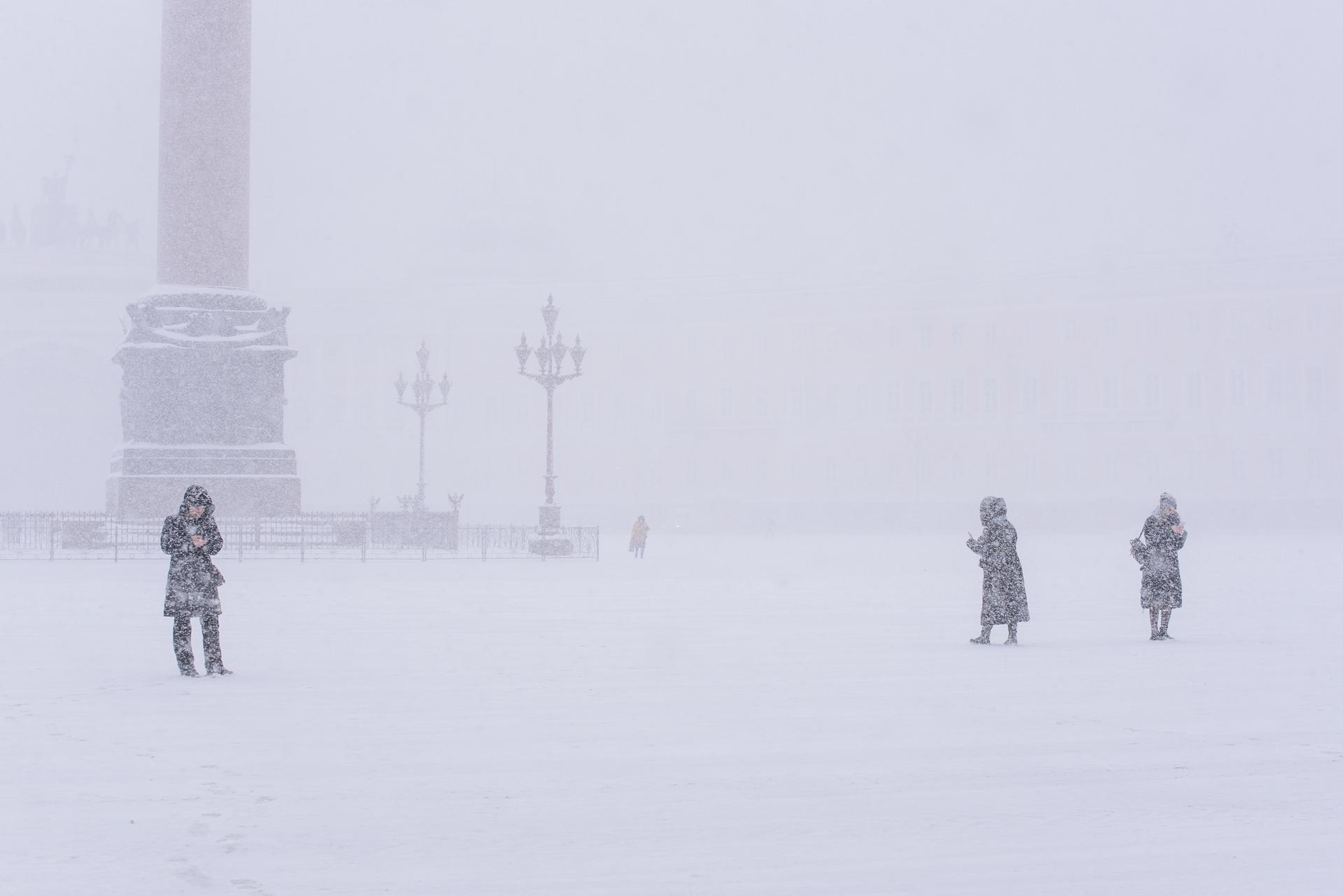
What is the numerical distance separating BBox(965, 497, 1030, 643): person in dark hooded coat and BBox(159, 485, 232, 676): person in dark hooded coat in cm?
568

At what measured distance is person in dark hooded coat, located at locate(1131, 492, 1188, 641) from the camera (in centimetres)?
1299

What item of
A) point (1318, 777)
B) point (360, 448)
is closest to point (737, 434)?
point (360, 448)

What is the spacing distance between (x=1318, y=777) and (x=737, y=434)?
75.9m

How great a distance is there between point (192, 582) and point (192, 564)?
0.39 feet

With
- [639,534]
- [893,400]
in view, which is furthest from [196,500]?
[893,400]

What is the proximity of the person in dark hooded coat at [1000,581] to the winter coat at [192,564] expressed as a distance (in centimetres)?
568

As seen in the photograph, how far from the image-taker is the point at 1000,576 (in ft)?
41.4

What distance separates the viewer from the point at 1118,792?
6070mm

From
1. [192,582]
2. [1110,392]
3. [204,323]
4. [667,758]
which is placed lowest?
[667,758]

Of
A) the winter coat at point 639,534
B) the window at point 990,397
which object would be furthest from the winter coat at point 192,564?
the window at point 990,397

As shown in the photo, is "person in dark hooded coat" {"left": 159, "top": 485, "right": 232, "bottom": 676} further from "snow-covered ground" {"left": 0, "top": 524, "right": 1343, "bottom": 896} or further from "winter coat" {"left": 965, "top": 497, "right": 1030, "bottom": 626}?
"winter coat" {"left": 965, "top": 497, "right": 1030, "bottom": 626}

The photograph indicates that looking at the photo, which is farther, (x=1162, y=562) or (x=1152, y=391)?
(x=1152, y=391)

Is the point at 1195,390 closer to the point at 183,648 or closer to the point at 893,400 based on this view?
the point at 893,400

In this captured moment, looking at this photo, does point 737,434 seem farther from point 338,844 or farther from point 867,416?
point 338,844
